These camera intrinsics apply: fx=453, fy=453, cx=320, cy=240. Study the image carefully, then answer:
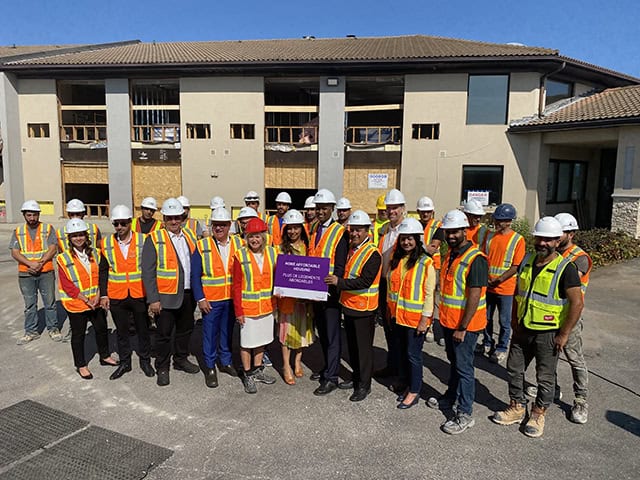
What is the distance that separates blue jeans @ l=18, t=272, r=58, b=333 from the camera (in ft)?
21.1

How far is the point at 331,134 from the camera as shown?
1870 centimetres

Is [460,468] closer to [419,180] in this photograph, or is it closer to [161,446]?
[161,446]

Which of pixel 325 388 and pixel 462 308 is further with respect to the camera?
pixel 325 388

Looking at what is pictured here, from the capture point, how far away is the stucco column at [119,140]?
19.4 metres

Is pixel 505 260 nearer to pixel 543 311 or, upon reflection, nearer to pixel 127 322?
pixel 543 311

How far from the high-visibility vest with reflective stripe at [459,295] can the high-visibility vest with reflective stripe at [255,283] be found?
6.09 ft

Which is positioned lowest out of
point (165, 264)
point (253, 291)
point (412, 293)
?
point (253, 291)

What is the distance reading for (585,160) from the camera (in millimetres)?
19125

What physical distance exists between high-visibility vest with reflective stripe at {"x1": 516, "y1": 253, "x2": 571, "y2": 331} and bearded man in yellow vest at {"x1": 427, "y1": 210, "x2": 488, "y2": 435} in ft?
1.25

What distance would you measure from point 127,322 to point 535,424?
4.47 m

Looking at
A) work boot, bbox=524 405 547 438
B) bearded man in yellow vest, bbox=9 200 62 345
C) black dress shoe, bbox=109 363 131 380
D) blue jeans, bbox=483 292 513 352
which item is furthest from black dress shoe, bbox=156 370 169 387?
blue jeans, bbox=483 292 513 352

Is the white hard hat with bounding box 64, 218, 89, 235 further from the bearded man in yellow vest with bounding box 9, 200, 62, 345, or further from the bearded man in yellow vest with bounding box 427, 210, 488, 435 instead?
the bearded man in yellow vest with bounding box 427, 210, 488, 435

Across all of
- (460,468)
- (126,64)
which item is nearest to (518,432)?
(460,468)

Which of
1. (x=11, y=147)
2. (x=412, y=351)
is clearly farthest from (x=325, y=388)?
(x=11, y=147)
